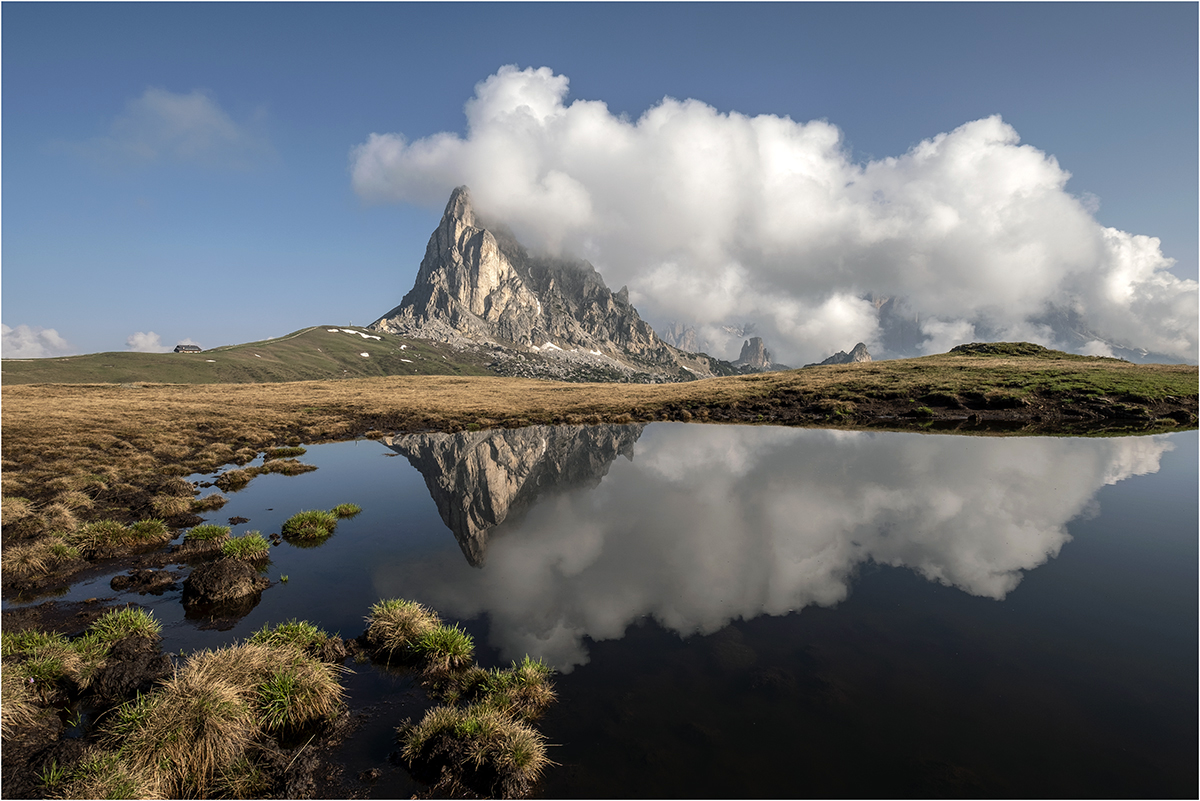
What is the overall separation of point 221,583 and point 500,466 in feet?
76.1

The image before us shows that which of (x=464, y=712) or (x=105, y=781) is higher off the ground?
(x=105, y=781)

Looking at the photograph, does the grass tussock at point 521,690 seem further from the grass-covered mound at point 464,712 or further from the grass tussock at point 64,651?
the grass tussock at point 64,651

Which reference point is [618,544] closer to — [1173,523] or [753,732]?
[753,732]

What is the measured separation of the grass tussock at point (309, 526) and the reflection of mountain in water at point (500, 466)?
17.9ft

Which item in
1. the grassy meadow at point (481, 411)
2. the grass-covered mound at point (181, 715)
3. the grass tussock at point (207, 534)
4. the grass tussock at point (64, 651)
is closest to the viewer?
the grass-covered mound at point (181, 715)

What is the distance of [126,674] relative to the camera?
10695 millimetres

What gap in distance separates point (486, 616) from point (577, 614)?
288 cm

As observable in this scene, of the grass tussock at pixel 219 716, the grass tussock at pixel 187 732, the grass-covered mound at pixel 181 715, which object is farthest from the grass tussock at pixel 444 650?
the grass tussock at pixel 187 732

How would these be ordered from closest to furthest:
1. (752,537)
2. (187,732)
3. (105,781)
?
(105,781)
(187,732)
(752,537)

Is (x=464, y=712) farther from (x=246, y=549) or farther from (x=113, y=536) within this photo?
(x=113, y=536)

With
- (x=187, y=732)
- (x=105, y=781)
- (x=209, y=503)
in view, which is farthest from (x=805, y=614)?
(x=209, y=503)

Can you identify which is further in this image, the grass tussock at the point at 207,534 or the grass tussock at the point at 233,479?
the grass tussock at the point at 233,479

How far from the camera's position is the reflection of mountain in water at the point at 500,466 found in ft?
85.3

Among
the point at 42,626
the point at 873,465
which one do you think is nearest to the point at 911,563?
the point at 873,465
